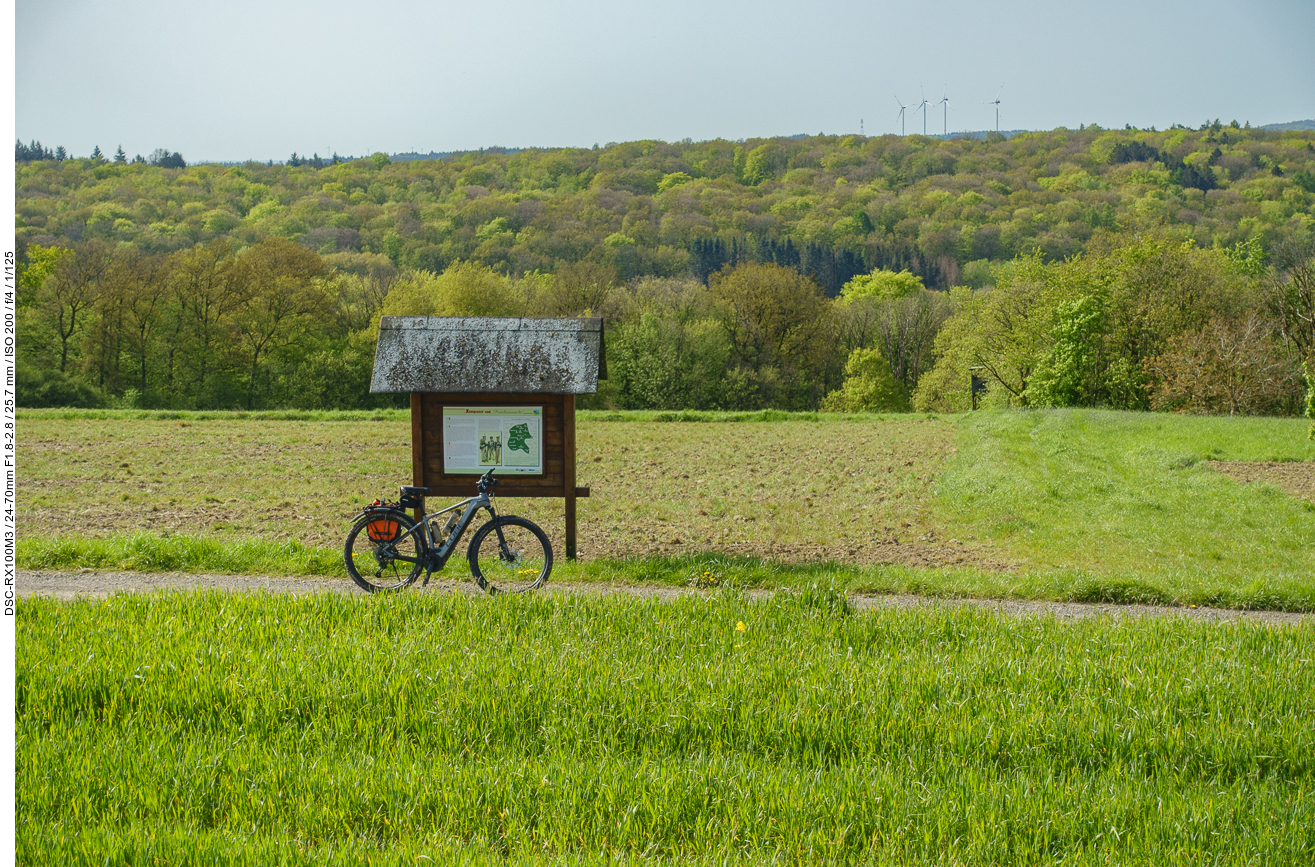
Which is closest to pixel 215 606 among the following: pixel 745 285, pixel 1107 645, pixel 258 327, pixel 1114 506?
pixel 1107 645

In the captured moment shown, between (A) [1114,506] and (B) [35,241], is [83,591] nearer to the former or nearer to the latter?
(A) [1114,506]

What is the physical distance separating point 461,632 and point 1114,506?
13.3m

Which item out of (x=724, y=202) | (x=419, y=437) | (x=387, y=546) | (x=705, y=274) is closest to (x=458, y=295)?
(x=705, y=274)

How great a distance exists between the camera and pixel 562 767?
4.55m

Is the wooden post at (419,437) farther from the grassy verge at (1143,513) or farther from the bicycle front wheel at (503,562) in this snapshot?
the grassy verge at (1143,513)

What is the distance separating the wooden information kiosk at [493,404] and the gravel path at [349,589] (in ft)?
5.52

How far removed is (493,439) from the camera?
10797 mm

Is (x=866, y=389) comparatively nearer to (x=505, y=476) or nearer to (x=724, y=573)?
(x=505, y=476)

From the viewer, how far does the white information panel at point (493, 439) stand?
10766 millimetres

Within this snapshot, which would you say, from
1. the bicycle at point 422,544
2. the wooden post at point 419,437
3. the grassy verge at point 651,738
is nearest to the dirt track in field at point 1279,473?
the grassy verge at point 651,738

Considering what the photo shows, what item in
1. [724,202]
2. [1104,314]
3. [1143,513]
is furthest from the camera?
[724,202]

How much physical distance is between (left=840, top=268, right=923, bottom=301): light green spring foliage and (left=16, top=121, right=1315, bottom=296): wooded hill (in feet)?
18.6

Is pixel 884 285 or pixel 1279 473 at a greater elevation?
pixel 884 285

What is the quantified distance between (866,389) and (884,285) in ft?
125
